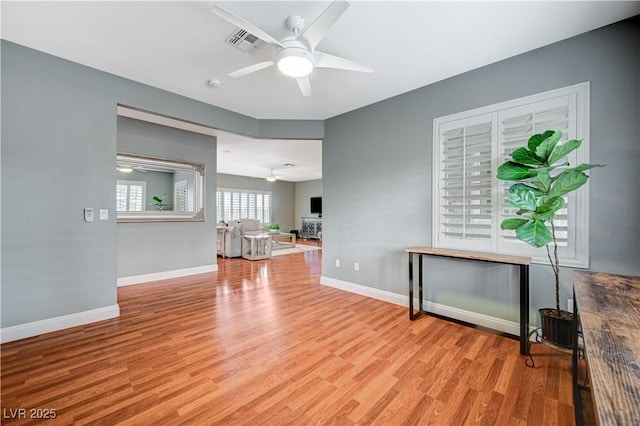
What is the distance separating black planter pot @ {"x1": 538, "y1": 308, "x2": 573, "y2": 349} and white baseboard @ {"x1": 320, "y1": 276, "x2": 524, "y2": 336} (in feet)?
1.34

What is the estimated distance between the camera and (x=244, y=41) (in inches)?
88.6

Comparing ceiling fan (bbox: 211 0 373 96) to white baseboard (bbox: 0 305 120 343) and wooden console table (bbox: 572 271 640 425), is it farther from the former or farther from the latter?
white baseboard (bbox: 0 305 120 343)

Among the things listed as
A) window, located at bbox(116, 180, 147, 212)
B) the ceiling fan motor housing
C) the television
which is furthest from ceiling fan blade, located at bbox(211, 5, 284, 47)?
the television

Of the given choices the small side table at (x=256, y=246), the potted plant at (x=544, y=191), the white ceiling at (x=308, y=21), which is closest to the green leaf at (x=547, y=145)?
the potted plant at (x=544, y=191)

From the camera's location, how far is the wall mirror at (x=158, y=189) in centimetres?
423

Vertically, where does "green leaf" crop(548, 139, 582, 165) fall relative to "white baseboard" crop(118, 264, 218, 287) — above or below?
above

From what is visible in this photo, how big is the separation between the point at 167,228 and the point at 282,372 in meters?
3.78

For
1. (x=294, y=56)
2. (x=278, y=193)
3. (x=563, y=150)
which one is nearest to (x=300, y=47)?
(x=294, y=56)

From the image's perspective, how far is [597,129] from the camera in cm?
211

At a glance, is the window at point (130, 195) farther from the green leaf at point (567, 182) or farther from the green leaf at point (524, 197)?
the green leaf at point (567, 182)

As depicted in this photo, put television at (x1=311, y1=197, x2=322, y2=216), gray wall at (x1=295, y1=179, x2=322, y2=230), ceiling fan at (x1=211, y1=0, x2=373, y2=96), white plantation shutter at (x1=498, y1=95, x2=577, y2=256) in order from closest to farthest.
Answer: ceiling fan at (x1=211, y1=0, x2=373, y2=96) < white plantation shutter at (x1=498, y1=95, x2=577, y2=256) < television at (x1=311, y1=197, x2=322, y2=216) < gray wall at (x1=295, y1=179, x2=322, y2=230)

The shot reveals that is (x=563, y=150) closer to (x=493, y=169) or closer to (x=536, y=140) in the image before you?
(x=536, y=140)

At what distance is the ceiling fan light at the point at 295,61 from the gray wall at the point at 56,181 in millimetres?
2099

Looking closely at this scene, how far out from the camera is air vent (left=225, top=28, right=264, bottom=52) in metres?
2.16
